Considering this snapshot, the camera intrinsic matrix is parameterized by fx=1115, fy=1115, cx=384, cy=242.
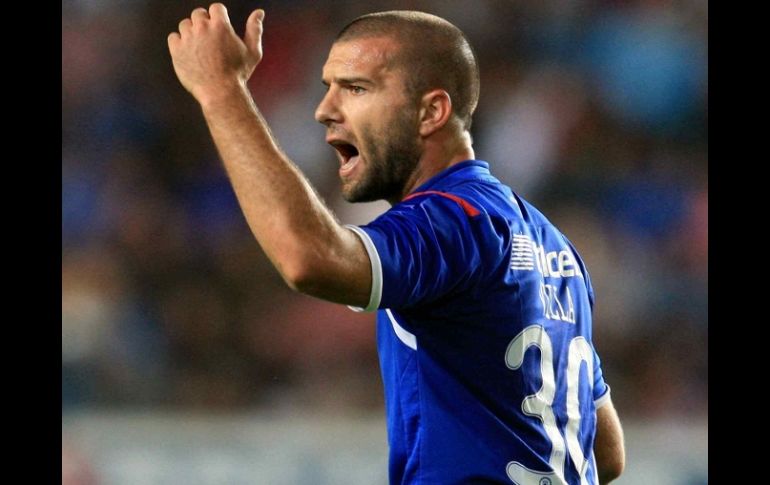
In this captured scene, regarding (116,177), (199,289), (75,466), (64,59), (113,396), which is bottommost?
(75,466)

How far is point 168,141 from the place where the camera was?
8.17 meters

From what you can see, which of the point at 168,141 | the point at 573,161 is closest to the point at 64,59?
the point at 168,141

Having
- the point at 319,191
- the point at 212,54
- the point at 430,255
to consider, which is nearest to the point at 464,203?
the point at 430,255

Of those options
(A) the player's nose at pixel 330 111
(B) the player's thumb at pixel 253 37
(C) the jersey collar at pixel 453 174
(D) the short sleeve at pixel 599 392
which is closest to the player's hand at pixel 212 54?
(B) the player's thumb at pixel 253 37

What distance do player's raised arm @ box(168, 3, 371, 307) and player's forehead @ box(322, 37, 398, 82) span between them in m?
0.58

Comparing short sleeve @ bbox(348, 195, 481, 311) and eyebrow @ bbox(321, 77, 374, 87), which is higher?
eyebrow @ bbox(321, 77, 374, 87)

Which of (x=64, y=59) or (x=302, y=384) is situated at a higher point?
(x=64, y=59)

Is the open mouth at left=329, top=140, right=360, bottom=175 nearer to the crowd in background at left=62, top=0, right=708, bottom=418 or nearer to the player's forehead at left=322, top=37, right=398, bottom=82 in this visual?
the player's forehead at left=322, top=37, right=398, bottom=82

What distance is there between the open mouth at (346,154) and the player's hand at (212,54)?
0.59 meters

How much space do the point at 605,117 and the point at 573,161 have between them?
521mm

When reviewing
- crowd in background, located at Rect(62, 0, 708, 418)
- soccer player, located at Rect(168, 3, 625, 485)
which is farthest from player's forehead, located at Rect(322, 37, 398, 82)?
crowd in background, located at Rect(62, 0, 708, 418)

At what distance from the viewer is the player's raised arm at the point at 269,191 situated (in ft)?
8.47

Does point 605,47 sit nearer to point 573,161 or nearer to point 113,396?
point 573,161

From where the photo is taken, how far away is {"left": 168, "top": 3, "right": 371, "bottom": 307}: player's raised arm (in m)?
2.58
